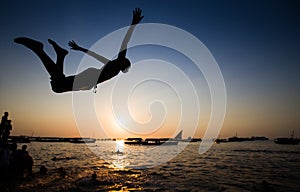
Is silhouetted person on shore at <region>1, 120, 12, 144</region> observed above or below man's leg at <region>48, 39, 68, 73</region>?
below

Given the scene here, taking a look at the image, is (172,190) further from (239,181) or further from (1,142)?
(1,142)

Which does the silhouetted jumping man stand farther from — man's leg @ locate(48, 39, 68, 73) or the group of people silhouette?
the group of people silhouette

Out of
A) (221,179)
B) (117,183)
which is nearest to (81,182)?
(117,183)

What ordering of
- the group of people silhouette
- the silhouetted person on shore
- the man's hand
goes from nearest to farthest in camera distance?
1. the man's hand
2. the group of people silhouette
3. the silhouetted person on shore

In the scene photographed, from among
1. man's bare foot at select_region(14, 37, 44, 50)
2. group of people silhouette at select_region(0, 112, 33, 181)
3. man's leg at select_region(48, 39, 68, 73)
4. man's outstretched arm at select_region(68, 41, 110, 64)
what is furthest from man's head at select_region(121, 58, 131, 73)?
group of people silhouette at select_region(0, 112, 33, 181)

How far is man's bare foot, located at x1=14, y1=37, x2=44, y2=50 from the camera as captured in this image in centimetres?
496

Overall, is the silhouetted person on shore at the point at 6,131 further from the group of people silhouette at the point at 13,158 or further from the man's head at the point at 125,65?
the man's head at the point at 125,65

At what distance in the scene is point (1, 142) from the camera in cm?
1545

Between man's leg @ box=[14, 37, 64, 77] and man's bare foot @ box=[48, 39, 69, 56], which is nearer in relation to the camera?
man's leg @ box=[14, 37, 64, 77]

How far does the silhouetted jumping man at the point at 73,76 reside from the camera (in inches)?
198

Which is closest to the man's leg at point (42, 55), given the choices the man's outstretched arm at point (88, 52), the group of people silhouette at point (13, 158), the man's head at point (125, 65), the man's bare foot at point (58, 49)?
the man's bare foot at point (58, 49)

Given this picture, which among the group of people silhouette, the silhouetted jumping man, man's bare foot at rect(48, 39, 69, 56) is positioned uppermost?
man's bare foot at rect(48, 39, 69, 56)

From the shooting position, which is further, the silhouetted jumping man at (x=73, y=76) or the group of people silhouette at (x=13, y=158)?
the group of people silhouette at (x=13, y=158)

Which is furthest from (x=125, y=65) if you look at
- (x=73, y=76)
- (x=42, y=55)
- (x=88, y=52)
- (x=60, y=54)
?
(x=42, y=55)
